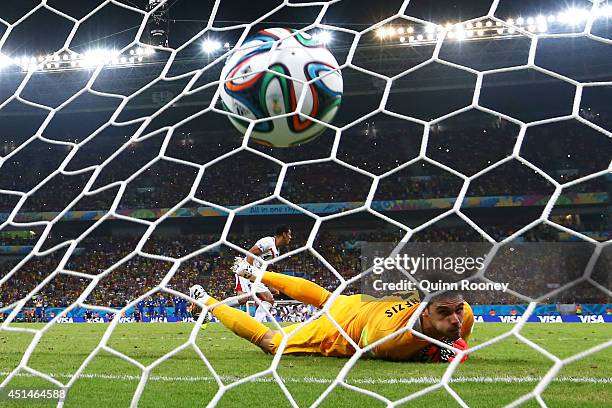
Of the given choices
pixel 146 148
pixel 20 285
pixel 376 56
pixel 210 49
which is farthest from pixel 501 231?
pixel 20 285

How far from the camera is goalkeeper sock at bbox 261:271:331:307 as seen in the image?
3.15m

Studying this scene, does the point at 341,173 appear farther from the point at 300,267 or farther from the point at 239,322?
the point at 239,322

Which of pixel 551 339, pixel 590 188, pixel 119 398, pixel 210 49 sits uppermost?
pixel 210 49

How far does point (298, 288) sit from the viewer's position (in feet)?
10.6

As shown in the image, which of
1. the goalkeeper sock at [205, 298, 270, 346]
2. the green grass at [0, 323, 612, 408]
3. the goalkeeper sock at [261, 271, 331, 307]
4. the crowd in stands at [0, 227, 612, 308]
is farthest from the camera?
the crowd in stands at [0, 227, 612, 308]

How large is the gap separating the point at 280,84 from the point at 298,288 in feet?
3.72

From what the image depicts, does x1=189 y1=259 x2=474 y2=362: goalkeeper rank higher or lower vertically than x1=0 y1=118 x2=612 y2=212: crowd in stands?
higher

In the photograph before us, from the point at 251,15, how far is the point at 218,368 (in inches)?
384

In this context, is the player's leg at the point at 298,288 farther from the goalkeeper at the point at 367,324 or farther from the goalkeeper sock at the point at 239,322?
the goalkeeper sock at the point at 239,322

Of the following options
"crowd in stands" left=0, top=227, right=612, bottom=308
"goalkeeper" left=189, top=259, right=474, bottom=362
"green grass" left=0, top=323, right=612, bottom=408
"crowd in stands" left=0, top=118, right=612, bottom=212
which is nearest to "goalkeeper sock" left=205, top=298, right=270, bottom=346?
"goalkeeper" left=189, top=259, right=474, bottom=362

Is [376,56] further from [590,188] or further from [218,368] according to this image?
[218,368]

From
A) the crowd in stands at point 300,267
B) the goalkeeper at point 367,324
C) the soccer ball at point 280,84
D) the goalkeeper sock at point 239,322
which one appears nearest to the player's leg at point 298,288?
the goalkeeper at point 367,324

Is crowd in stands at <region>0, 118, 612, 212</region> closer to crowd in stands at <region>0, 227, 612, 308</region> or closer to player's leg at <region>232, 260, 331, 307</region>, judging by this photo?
crowd in stands at <region>0, 227, 612, 308</region>

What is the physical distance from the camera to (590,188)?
1393 centimetres
